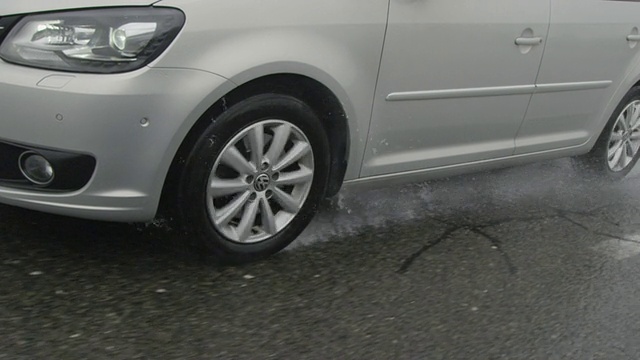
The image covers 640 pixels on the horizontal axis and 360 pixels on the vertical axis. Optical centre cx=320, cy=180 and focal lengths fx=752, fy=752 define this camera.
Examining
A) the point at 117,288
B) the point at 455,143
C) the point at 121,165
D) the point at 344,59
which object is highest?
the point at 344,59

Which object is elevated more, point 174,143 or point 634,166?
point 174,143

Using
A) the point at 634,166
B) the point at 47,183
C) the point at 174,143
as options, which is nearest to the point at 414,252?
the point at 174,143

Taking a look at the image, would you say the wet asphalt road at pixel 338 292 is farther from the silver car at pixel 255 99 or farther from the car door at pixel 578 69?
the car door at pixel 578 69

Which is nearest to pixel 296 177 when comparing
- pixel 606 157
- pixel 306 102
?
pixel 306 102

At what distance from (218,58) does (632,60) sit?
3.13 meters

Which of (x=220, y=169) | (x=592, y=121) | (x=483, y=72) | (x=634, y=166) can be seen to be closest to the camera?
(x=220, y=169)

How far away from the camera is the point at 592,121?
4773 mm

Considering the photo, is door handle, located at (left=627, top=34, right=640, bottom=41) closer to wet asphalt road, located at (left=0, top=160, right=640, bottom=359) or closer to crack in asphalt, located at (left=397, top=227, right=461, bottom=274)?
wet asphalt road, located at (left=0, top=160, right=640, bottom=359)

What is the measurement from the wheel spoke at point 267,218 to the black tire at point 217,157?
5 centimetres

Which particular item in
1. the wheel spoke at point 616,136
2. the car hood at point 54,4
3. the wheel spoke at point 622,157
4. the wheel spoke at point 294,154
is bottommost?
the wheel spoke at point 622,157

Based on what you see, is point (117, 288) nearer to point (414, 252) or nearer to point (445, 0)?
point (414, 252)

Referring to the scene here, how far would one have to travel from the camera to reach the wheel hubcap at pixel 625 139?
5.22m

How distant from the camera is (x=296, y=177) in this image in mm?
3211

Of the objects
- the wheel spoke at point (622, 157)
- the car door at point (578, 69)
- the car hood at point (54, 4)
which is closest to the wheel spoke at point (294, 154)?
the car hood at point (54, 4)
